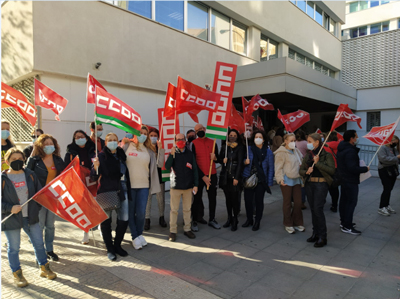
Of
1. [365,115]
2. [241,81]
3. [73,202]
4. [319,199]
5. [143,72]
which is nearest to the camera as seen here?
[73,202]

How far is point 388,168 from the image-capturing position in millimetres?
Answer: 6820

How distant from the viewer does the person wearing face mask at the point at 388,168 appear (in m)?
6.74

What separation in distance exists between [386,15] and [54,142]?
30451 millimetres

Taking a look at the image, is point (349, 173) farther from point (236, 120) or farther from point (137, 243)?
point (137, 243)

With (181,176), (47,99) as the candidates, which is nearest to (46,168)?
(181,176)

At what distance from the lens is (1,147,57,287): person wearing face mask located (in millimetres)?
3539

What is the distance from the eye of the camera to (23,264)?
4.28 m

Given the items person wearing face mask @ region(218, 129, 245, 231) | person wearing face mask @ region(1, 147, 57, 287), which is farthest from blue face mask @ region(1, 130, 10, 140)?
person wearing face mask @ region(218, 129, 245, 231)

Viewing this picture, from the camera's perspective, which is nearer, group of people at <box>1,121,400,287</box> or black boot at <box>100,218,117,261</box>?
group of people at <box>1,121,400,287</box>

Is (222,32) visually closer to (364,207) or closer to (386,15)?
(364,207)

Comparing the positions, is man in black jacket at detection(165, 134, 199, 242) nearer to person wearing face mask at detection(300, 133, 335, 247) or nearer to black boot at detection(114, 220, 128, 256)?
black boot at detection(114, 220, 128, 256)

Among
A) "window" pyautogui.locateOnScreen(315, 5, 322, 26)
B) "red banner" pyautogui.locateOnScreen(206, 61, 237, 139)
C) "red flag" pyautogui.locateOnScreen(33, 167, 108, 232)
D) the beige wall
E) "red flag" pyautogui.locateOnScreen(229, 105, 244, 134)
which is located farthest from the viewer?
"window" pyautogui.locateOnScreen(315, 5, 322, 26)

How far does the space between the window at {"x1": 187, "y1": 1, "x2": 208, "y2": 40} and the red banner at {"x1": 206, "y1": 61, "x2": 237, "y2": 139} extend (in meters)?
6.59

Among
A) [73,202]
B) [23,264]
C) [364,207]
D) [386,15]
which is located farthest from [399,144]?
[386,15]
